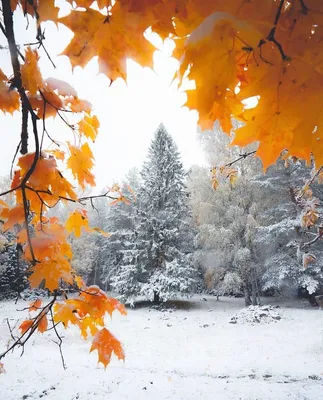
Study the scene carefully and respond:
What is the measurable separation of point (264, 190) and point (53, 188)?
14707mm

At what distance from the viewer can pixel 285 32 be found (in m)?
0.63

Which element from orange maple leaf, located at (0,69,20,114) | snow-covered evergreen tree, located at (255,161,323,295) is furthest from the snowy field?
orange maple leaf, located at (0,69,20,114)

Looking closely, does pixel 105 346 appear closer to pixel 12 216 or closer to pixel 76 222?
pixel 76 222

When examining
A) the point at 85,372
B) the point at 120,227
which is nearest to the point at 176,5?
the point at 85,372

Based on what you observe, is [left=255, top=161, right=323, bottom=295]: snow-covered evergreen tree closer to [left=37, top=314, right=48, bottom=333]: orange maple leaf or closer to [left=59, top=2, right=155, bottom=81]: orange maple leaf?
[left=37, top=314, right=48, bottom=333]: orange maple leaf

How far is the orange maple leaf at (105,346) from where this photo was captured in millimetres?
1723

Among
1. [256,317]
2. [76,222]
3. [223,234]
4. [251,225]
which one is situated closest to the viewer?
[76,222]

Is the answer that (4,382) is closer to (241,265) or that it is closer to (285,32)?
(285,32)

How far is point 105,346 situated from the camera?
176 centimetres

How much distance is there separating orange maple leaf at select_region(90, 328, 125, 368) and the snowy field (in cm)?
383

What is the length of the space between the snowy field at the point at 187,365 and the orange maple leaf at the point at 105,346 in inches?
151

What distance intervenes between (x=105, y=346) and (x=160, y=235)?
15890 millimetres

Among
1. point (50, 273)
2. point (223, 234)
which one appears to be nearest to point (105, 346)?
point (50, 273)

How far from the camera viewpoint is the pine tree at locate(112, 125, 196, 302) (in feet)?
53.7
